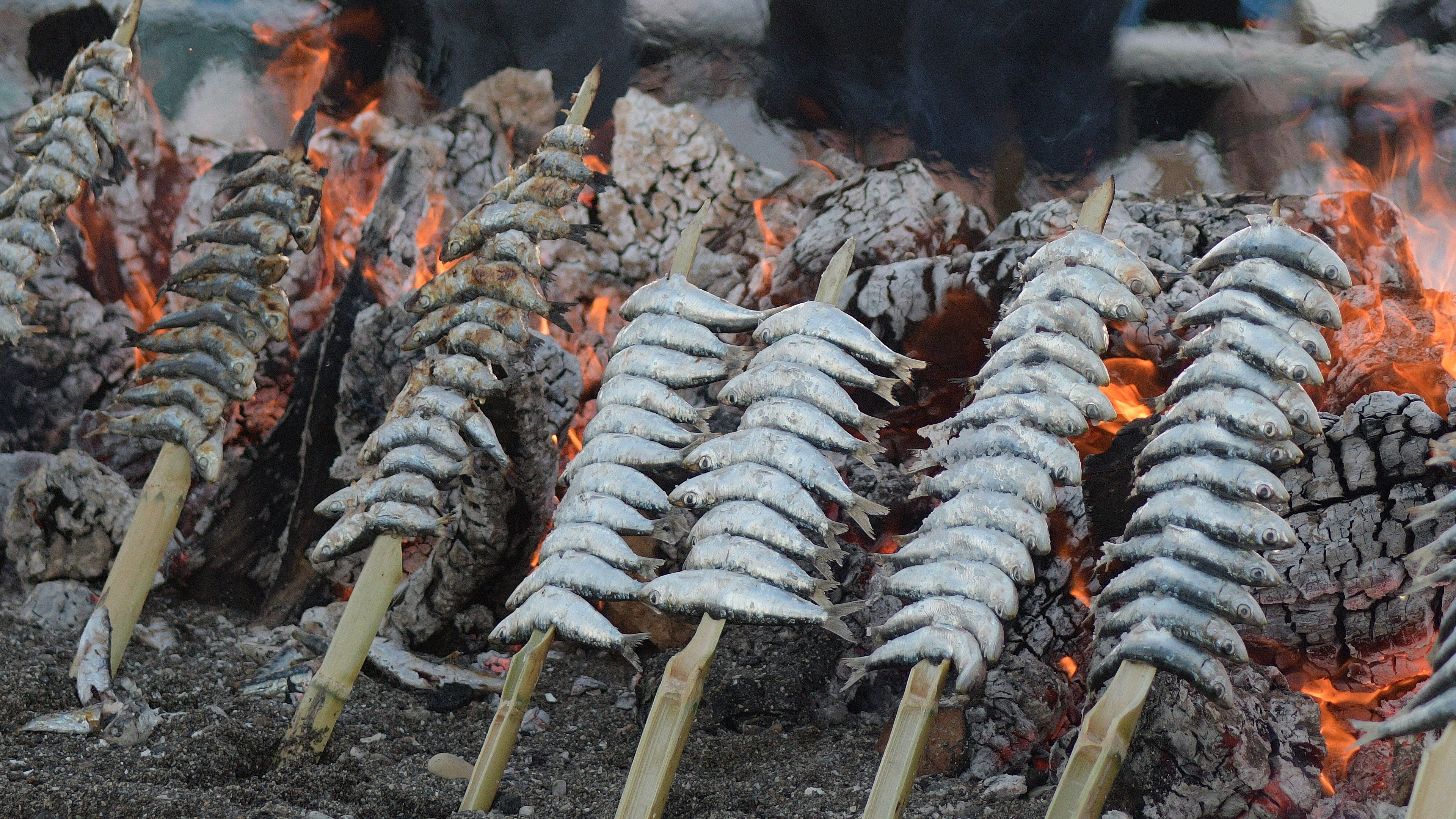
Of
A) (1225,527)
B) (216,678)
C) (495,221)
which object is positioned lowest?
(216,678)

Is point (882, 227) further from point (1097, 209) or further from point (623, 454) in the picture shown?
point (623, 454)

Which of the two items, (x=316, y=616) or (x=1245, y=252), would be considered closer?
(x=1245, y=252)

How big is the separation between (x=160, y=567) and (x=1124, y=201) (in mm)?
5356

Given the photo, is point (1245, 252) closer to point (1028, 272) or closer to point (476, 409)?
point (1028, 272)

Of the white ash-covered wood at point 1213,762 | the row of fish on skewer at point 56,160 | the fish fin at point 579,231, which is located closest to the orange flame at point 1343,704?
the white ash-covered wood at point 1213,762

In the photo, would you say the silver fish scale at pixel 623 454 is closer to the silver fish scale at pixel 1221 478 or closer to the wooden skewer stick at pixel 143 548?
the silver fish scale at pixel 1221 478

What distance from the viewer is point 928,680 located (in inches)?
115

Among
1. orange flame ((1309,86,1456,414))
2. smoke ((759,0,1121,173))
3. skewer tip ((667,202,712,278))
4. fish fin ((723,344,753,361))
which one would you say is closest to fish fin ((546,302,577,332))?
skewer tip ((667,202,712,278))

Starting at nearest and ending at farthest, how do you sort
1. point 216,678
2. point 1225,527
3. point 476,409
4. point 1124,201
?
1. point 1225,527
2. point 476,409
3. point 216,678
4. point 1124,201

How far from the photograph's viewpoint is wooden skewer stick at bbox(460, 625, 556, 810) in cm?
339

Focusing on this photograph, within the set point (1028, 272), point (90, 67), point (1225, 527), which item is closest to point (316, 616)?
point (90, 67)

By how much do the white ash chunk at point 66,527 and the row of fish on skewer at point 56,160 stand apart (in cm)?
76

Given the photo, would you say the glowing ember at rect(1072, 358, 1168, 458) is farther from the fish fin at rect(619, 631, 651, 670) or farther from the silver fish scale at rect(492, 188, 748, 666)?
the fish fin at rect(619, 631, 651, 670)

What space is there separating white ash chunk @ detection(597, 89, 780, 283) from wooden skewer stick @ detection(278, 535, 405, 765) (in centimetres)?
312
